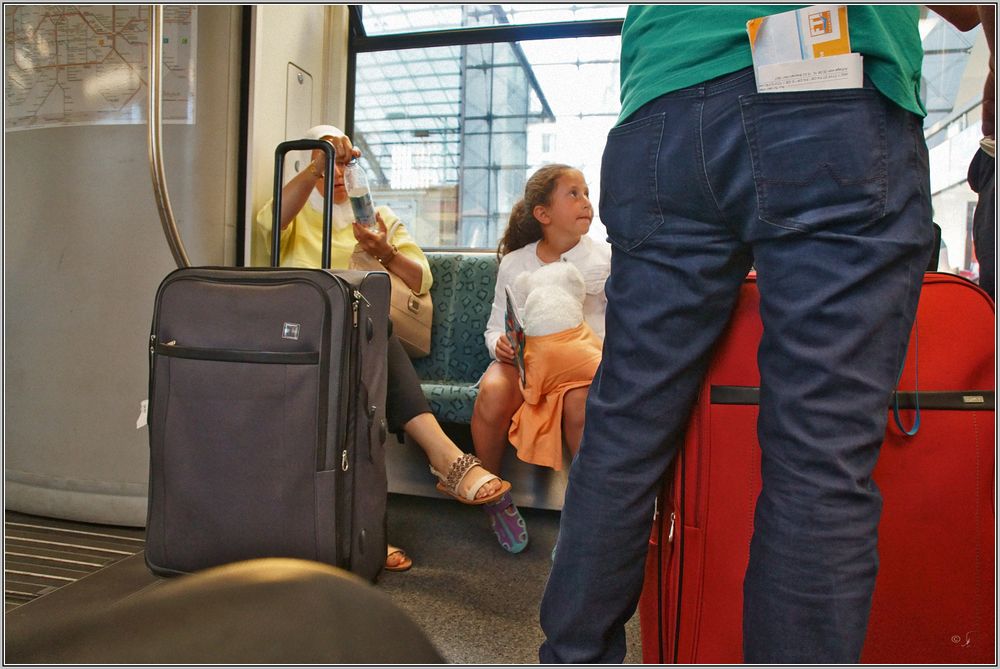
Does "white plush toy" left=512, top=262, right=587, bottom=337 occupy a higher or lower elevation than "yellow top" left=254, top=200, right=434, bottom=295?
lower

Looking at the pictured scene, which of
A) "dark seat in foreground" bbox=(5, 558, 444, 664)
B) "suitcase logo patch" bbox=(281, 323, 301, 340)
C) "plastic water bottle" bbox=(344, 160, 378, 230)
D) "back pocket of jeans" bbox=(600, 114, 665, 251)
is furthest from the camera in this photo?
"plastic water bottle" bbox=(344, 160, 378, 230)

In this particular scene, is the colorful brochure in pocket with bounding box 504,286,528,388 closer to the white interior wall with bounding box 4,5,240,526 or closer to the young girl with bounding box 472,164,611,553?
the young girl with bounding box 472,164,611,553

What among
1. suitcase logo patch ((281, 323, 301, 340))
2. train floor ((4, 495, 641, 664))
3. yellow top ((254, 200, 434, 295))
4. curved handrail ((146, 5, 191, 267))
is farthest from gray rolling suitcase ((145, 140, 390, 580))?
yellow top ((254, 200, 434, 295))

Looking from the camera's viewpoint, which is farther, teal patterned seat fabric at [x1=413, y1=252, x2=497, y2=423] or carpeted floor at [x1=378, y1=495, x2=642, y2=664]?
teal patterned seat fabric at [x1=413, y1=252, x2=497, y2=423]

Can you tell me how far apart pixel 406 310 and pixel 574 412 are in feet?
2.40

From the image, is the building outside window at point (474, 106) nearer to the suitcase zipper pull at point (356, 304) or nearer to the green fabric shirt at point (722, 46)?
the suitcase zipper pull at point (356, 304)

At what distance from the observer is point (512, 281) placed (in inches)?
83.1

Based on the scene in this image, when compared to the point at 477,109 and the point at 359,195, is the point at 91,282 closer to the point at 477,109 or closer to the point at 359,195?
the point at 359,195

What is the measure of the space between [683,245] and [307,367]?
2.61 ft

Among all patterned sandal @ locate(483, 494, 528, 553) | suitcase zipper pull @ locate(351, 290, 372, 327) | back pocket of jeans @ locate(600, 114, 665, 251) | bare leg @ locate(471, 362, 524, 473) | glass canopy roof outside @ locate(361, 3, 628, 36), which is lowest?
patterned sandal @ locate(483, 494, 528, 553)

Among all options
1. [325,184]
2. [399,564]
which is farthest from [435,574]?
[325,184]

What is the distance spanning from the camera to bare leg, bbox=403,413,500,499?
158 centimetres

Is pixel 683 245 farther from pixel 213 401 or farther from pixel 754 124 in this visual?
pixel 213 401

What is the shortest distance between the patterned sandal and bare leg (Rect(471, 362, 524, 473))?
122mm
